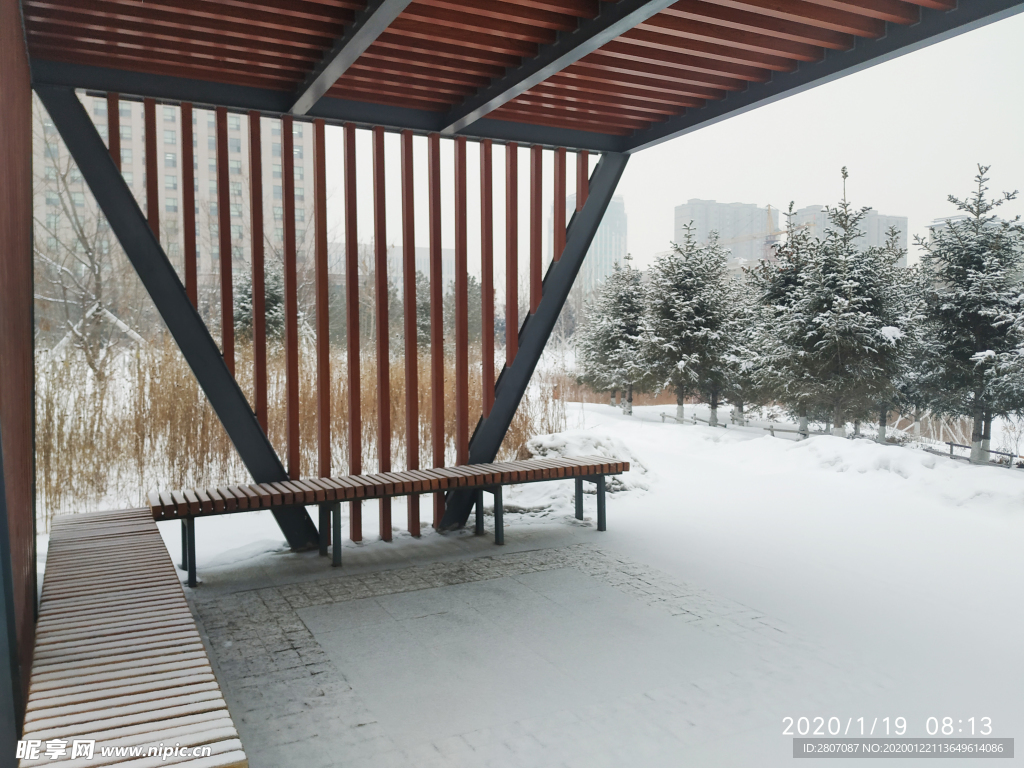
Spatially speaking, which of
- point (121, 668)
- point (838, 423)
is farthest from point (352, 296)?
point (838, 423)

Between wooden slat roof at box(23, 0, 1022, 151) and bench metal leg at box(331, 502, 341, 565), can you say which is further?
bench metal leg at box(331, 502, 341, 565)

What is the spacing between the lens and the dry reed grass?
19.1 feet

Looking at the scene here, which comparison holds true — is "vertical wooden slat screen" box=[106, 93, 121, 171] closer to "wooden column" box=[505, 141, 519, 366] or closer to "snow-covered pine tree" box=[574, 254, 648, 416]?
"wooden column" box=[505, 141, 519, 366]

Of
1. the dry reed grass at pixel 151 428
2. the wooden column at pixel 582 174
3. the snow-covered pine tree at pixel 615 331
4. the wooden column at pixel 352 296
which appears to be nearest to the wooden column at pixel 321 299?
the wooden column at pixel 352 296

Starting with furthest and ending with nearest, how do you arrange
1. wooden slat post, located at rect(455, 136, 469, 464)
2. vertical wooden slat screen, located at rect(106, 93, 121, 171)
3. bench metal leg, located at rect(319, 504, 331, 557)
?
wooden slat post, located at rect(455, 136, 469, 464)
bench metal leg, located at rect(319, 504, 331, 557)
vertical wooden slat screen, located at rect(106, 93, 121, 171)

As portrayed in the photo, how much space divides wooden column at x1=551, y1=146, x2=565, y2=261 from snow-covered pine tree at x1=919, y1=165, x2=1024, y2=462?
217 inches

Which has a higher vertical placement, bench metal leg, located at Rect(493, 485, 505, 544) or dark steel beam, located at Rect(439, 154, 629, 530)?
dark steel beam, located at Rect(439, 154, 629, 530)

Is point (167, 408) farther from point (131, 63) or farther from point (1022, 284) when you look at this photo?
point (1022, 284)

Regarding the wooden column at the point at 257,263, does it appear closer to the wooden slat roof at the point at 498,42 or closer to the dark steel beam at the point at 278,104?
the dark steel beam at the point at 278,104

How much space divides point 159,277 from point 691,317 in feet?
29.6

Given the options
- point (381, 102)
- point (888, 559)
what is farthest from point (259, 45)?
point (888, 559)

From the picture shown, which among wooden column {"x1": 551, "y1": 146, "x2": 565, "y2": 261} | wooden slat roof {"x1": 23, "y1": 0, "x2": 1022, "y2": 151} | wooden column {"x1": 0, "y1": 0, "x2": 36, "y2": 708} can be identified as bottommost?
wooden column {"x1": 0, "y1": 0, "x2": 36, "y2": 708}

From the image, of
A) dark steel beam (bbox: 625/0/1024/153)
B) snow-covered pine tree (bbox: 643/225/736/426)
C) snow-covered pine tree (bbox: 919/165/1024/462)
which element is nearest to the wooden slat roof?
dark steel beam (bbox: 625/0/1024/153)

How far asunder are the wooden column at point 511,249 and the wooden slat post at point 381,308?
2.97 feet
